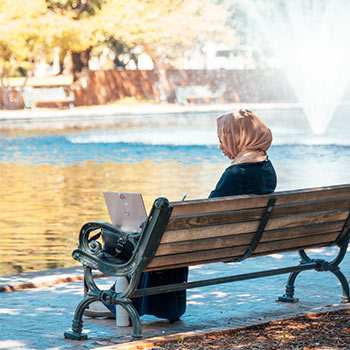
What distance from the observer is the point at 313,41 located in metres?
43.9

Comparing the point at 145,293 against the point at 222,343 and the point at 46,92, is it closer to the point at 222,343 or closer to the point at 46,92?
the point at 222,343

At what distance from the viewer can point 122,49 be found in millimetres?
62500

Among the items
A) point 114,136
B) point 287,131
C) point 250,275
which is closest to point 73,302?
point 250,275

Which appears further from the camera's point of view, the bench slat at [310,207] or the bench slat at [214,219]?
the bench slat at [310,207]

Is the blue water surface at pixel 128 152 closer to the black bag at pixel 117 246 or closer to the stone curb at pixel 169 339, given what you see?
the black bag at pixel 117 246

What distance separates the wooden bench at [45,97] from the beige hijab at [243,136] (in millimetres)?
34799

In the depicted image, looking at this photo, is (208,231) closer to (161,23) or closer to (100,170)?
(100,170)

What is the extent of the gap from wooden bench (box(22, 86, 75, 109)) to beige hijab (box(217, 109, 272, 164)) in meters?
34.8

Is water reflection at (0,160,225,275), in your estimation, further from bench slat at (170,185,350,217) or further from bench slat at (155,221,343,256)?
bench slat at (170,185,350,217)

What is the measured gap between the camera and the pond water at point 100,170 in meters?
9.66

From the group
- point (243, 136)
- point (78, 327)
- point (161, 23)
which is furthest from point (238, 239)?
point (161, 23)

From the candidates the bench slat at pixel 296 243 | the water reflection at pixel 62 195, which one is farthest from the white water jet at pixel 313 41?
the bench slat at pixel 296 243

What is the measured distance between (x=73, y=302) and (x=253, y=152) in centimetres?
174

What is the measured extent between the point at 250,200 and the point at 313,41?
39.9 m
